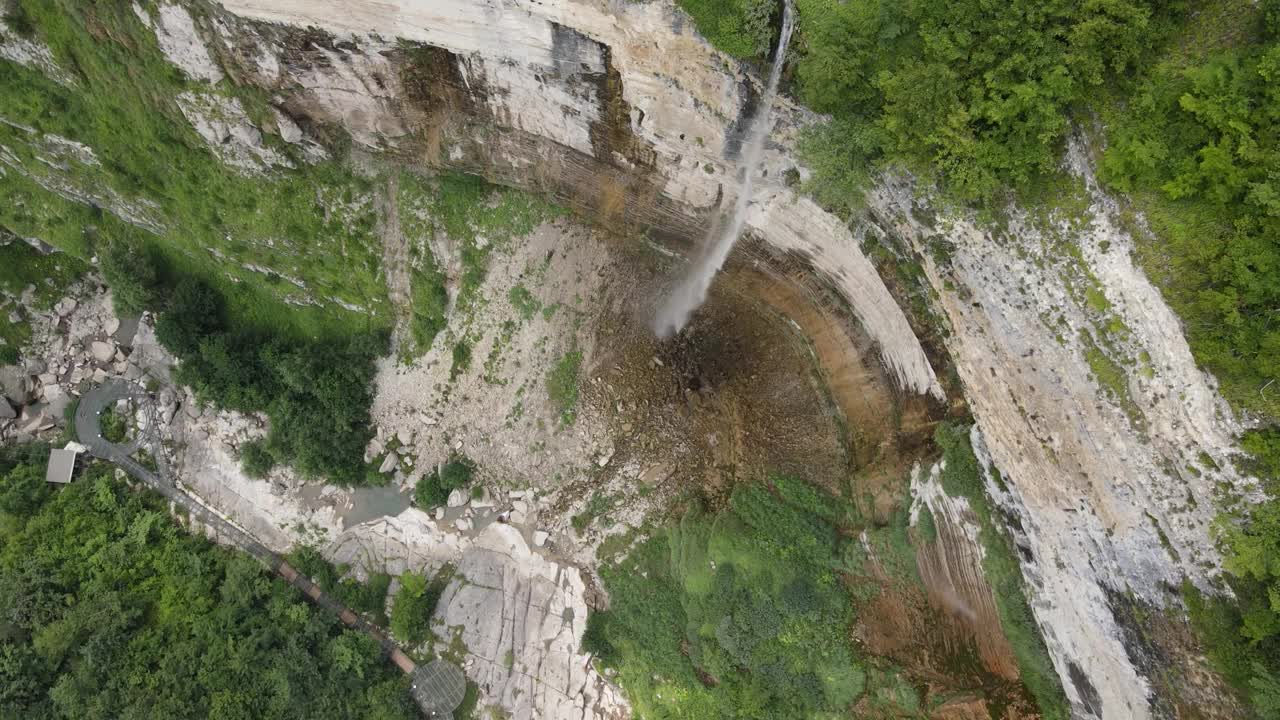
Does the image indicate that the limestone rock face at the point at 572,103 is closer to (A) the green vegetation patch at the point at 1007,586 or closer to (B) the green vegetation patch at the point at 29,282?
(A) the green vegetation patch at the point at 1007,586

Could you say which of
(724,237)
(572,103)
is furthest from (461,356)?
(724,237)

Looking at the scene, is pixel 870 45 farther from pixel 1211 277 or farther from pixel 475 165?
pixel 475 165

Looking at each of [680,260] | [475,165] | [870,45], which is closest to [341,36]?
[475,165]

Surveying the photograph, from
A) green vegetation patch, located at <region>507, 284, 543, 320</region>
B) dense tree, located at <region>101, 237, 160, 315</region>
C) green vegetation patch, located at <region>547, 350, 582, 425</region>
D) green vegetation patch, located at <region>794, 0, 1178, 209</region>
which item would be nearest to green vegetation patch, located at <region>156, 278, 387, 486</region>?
dense tree, located at <region>101, 237, 160, 315</region>

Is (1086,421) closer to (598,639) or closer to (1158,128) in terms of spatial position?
(1158,128)

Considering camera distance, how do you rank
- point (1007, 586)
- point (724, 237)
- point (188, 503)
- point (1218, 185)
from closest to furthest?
1. point (1218, 185)
2. point (1007, 586)
3. point (724, 237)
4. point (188, 503)

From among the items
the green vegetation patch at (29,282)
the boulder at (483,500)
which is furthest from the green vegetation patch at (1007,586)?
the green vegetation patch at (29,282)

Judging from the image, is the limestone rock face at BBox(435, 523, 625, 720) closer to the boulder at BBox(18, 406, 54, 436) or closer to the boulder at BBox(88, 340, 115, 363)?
the boulder at BBox(88, 340, 115, 363)
